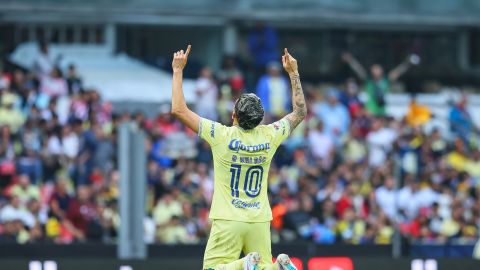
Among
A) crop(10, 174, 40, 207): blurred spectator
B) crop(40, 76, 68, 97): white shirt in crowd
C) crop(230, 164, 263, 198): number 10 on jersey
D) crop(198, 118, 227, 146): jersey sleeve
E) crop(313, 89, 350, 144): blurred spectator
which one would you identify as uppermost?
crop(40, 76, 68, 97): white shirt in crowd

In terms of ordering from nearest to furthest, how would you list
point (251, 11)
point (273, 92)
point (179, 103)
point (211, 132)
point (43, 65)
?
1. point (179, 103)
2. point (211, 132)
3. point (273, 92)
4. point (43, 65)
5. point (251, 11)

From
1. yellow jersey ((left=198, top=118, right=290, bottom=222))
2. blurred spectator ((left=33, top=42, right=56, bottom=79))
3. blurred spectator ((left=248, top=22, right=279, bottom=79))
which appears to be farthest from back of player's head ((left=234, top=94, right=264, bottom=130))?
blurred spectator ((left=248, top=22, right=279, bottom=79))

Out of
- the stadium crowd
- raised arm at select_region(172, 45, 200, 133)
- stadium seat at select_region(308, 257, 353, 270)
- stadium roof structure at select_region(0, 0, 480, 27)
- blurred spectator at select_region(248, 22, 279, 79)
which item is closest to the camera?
raised arm at select_region(172, 45, 200, 133)

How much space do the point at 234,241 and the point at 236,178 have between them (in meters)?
0.51

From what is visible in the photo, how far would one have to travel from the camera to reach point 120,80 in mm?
28125

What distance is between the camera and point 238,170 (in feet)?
37.4

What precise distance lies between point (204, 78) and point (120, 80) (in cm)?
366

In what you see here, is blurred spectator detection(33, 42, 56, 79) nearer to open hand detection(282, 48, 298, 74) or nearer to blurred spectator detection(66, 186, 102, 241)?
blurred spectator detection(66, 186, 102, 241)

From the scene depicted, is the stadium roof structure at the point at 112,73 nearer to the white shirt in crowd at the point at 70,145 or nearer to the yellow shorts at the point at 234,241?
the white shirt in crowd at the point at 70,145

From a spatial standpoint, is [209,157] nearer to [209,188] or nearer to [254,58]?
[209,188]

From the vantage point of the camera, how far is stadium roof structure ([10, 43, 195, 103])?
88.4ft

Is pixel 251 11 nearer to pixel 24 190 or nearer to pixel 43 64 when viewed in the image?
pixel 43 64

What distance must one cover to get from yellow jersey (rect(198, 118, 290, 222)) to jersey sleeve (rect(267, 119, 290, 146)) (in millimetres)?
99

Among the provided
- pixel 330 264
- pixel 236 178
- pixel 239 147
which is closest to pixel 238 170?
pixel 236 178
